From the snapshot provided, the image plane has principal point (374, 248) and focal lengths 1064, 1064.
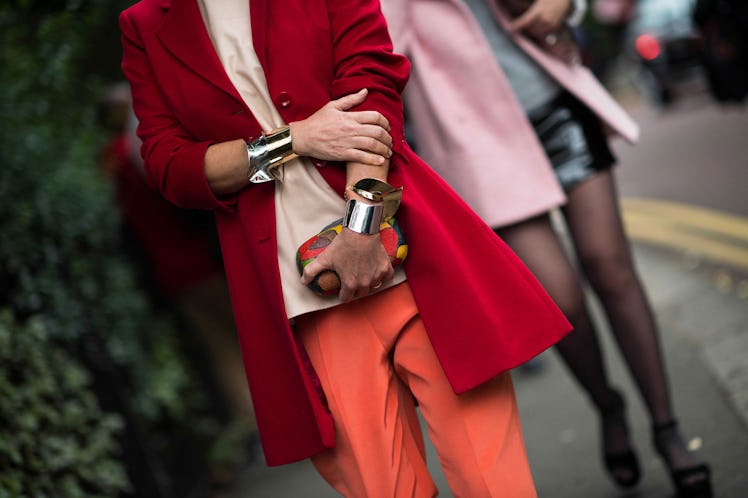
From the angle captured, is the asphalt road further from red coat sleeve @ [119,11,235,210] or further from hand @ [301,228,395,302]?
red coat sleeve @ [119,11,235,210]

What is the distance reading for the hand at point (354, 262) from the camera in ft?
7.31

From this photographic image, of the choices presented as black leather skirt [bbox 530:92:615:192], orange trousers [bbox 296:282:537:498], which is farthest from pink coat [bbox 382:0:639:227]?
orange trousers [bbox 296:282:537:498]

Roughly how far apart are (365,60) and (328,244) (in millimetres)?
416

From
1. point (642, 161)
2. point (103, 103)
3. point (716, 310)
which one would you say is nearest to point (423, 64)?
point (716, 310)

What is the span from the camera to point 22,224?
4.01m

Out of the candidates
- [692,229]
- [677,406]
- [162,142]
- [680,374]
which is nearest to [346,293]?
[162,142]

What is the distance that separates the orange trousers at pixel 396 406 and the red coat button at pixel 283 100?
468 mm

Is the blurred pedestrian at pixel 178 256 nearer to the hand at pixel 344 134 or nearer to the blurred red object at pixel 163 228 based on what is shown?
the blurred red object at pixel 163 228

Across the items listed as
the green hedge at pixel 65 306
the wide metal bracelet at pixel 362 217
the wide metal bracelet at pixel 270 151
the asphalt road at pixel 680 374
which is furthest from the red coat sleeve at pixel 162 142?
the asphalt road at pixel 680 374

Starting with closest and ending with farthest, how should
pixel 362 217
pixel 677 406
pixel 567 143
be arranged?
pixel 362 217 < pixel 567 143 < pixel 677 406

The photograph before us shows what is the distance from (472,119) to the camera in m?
3.19

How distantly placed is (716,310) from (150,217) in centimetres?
311

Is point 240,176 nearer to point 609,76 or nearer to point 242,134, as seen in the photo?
point 242,134

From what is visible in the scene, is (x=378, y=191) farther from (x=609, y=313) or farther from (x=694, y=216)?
(x=694, y=216)
